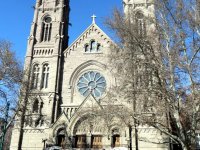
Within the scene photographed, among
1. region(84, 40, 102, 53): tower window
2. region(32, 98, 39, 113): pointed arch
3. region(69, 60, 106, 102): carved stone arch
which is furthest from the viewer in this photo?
region(84, 40, 102, 53): tower window

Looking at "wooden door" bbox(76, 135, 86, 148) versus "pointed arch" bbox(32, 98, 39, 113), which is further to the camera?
"pointed arch" bbox(32, 98, 39, 113)

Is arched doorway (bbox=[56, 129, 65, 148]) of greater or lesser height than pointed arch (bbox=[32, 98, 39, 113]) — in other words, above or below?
below

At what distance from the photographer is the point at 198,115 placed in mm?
14812

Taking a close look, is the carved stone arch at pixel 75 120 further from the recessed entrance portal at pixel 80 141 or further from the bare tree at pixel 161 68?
the bare tree at pixel 161 68

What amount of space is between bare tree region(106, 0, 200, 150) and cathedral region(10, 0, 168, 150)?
24.9 ft

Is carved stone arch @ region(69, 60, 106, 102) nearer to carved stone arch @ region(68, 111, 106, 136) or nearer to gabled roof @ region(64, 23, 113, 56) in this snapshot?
gabled roof @ region(64, 23, 113, 56)

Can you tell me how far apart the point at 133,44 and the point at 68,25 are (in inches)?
863

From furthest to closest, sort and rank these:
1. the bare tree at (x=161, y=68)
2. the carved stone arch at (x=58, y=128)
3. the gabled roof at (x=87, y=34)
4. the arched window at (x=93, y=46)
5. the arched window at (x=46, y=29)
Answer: the arched window at (x=46, y=29) → the gabled roof at (x=87, y=34) → the arched window at (x=93, y=46) → the carved stone arch at (x=58, y=128) → the bare tree at (x=161, y=68)

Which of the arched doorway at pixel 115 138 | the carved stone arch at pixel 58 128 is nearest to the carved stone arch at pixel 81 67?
the carved stone arch at pixel 58 128

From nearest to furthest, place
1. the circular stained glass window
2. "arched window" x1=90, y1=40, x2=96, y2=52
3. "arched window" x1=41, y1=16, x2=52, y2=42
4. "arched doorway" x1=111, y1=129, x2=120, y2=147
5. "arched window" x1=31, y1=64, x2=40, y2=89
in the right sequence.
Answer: "arched doorway" x1=111, y1=129, x2=120, y2=147 < the circular stained glass window < "arched window" x1=31, y1=64, x2=40, y2=89 < "arched window" x1=90, y1=40, x2=96, y2=52 < "arched window" x1=41, y1=16, x2=52, y2=42

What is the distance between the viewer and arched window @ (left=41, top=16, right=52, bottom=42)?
109 ft

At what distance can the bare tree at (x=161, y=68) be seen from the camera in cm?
1440

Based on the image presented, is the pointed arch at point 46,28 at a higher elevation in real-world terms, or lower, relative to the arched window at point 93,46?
higher

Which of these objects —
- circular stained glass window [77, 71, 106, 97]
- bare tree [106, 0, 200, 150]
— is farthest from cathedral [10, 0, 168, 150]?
bare tree [106, 0, 200, 150]
